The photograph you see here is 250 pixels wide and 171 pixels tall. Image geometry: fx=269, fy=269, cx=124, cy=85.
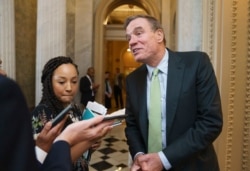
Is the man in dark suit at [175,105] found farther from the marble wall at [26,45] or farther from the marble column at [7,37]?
the marble wall at [26,45]

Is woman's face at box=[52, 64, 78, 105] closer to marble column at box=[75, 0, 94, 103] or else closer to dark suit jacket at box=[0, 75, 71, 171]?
dark suit jacket at box=[0, 75, 71, 171]

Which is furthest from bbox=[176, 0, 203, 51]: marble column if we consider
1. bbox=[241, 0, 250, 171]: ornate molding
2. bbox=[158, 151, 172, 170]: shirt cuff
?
bbox=[158, 151, 172, 170]: shirt cuff

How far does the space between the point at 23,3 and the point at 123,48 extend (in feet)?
54.5

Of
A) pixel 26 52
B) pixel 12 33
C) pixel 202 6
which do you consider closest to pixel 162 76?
pixel 202 6

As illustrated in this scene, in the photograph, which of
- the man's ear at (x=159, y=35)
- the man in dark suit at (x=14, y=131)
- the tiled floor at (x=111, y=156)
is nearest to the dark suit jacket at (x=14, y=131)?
the man in dark suit at (x=14, y=131)

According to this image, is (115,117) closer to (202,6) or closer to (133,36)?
(133,36)

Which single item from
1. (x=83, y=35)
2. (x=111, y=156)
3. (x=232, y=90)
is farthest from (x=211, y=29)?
(x=83, y=35)

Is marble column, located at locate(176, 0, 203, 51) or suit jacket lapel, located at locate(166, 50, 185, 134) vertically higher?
marble column, located at locate(176, 0, 203, 51)

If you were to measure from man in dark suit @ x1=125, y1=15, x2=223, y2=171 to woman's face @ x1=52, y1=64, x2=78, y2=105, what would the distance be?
20.2 inches

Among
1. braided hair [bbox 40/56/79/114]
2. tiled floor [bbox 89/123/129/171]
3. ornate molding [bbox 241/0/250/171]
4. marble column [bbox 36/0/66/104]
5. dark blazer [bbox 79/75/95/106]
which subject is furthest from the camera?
dark blazer [bbox 79/75/95/106]

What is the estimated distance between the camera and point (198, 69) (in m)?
1.87

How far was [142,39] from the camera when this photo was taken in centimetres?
193

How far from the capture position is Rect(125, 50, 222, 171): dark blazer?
179 cm

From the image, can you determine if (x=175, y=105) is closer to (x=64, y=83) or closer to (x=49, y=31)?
(x=64, y=83)
